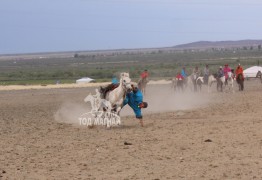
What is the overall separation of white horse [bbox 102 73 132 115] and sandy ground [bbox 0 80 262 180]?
2.37ft

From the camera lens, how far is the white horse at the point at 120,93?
65.0 feet

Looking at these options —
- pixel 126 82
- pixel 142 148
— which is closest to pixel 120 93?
pixel 126 82

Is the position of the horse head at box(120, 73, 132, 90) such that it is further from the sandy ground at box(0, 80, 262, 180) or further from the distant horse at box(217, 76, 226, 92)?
the distant horse at box(217, 76, 226, 92)

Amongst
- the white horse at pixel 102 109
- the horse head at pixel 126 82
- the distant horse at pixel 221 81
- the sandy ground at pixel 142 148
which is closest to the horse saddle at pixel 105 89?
the white horse at pixel 102 109

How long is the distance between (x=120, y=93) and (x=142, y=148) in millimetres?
4680

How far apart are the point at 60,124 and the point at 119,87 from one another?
3559 millimetres

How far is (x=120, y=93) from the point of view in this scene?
1995cm

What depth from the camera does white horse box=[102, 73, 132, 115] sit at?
1980cm

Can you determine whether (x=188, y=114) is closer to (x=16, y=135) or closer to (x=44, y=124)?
(x=44, y=124)

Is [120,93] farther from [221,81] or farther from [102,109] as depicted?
[221,81]

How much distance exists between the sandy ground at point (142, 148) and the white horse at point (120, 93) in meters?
0.72

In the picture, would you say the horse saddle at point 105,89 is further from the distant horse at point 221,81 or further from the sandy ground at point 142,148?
the distant horse at point 221,81

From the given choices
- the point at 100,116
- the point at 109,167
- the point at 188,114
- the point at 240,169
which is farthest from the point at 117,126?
the point at 240,169

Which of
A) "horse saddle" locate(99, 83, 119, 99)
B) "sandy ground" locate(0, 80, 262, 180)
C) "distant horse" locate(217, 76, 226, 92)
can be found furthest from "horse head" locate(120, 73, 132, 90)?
"distant horse" locate(217, 76, 226, 92)
